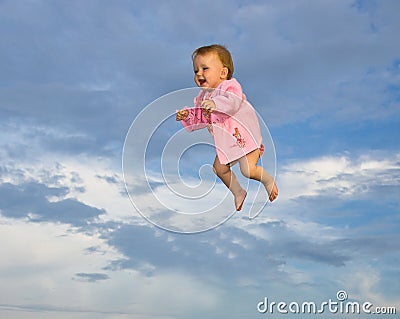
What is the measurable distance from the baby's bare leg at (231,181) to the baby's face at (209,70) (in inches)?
49.3

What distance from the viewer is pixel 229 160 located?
425 inches

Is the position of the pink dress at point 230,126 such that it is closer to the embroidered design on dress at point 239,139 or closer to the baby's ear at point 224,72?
the embroidered design on dress at point 239,139

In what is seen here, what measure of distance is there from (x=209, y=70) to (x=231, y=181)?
6.06 ft

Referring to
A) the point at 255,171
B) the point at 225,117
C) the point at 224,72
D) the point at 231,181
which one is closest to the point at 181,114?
the point at 225,117

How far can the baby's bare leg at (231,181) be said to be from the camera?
11.1 m

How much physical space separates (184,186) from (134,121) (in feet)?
3.83

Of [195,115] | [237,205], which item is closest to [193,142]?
[195,115]

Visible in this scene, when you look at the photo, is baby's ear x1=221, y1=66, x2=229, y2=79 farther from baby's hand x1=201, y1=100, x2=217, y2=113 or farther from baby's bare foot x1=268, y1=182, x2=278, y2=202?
baby's bare foot x1=268, y1=182, x2=278, y2=202

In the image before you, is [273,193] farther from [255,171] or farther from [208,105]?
[208,105]

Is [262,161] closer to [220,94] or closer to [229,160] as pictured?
[229,160]

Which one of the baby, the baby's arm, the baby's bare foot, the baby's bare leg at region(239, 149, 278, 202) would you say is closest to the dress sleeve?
the baby

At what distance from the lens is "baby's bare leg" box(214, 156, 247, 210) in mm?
11086

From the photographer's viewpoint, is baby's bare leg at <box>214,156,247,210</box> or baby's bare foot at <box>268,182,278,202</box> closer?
baby's bare leg at <box>214,156,247,210</box>

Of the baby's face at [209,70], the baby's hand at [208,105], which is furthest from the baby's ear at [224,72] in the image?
the baby's hand at [208,105]
